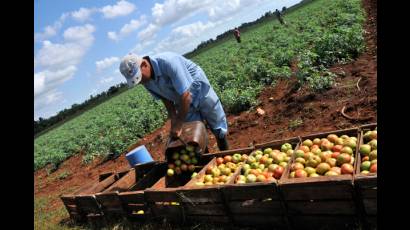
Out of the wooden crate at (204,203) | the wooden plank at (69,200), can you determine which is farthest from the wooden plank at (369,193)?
the wooden plank at (69,200)

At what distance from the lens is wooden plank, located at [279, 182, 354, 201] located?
11.8 feet

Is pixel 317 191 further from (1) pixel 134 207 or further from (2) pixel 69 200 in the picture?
(2) pixel 69 200

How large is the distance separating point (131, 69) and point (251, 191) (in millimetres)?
2240

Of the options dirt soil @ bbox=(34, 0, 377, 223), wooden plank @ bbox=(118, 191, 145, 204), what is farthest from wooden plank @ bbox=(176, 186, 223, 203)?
dirt soil @ bbox=(34, 0, 377, 223)

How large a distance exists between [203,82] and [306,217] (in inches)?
110

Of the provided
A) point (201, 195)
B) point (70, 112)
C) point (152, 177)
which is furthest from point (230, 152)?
point (70, 112)

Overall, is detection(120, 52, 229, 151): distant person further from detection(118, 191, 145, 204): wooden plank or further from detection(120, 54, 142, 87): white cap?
detection(118, 191, 145, 204): wooden plank

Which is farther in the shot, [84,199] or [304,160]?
[84,199]

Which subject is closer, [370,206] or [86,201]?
[370,206]

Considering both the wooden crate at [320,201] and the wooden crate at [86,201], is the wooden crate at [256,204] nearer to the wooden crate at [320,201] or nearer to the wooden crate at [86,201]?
the wooden crate at [320,201]

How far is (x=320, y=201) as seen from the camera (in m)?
3.83
